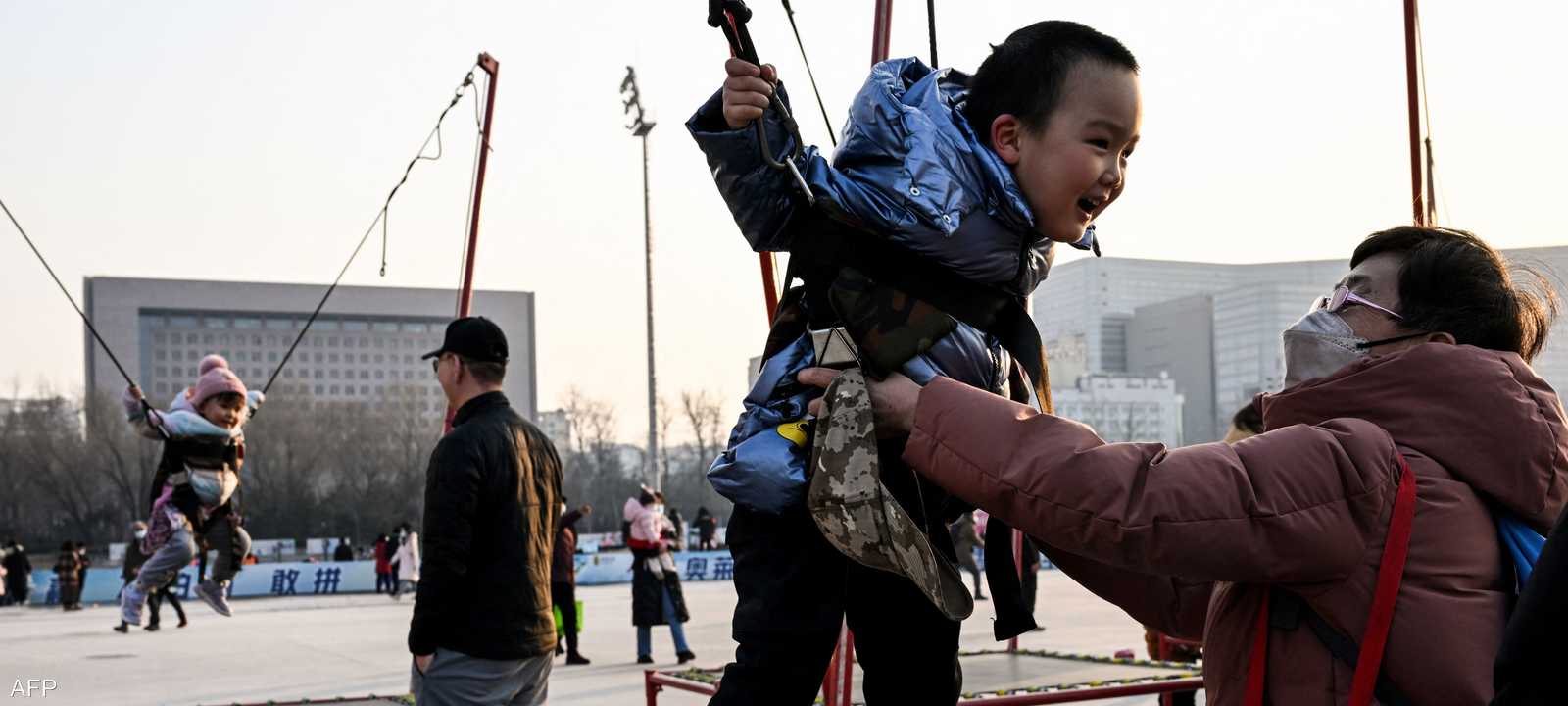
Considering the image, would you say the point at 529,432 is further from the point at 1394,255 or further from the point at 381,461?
the point at 381,461

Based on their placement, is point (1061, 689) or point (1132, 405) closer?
point (1061, 689)

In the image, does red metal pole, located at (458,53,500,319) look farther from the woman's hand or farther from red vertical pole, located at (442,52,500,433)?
the woman's hand

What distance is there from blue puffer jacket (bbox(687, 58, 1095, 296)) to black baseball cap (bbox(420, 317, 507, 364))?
10.4 feet

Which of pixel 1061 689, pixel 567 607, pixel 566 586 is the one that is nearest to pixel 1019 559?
pixel 1061 689

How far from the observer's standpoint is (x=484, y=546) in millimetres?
5027

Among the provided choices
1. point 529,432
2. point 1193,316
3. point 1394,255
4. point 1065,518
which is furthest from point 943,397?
point 1193,316

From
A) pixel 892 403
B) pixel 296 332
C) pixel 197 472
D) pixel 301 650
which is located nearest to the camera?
pixel 892 403

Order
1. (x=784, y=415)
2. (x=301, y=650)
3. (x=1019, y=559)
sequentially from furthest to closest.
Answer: (x=301, y=650) → (x=1019, y=559) → (x=784, y=415)

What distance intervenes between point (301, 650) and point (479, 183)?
10622 mm

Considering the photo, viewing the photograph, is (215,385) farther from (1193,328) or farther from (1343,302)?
(1193,328)

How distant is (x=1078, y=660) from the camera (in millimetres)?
7047

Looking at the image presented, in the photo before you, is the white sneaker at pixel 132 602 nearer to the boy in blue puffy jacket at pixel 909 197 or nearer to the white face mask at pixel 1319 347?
the boy in blue puffy jacket at pixel 909 197

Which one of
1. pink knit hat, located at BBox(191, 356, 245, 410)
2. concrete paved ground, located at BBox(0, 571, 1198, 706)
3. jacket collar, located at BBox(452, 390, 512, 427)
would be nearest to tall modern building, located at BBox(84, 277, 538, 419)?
concrete paved ground, located at BBox(0, 571, 1198, 706)

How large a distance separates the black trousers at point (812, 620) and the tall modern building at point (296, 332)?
80.7 meters
